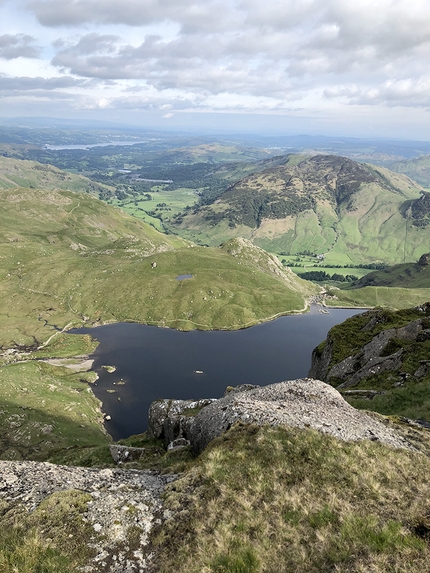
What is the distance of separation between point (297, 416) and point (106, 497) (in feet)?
55.6

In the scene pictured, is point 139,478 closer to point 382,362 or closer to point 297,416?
point 297,416

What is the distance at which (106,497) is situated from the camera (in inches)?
863

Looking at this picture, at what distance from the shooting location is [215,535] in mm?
17812

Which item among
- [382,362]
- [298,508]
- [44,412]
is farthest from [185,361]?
[298,508]

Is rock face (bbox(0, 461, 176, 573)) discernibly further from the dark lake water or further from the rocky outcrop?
the dark lake water

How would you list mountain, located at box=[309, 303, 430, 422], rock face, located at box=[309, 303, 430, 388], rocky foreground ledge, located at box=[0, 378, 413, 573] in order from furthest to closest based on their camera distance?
rock face, located at box=[309, 303, 430, 388] < mountain, located at box=[309, 303, 430, 422] < rocky foreground ledge, located at box=[0, 378, 413, 573]

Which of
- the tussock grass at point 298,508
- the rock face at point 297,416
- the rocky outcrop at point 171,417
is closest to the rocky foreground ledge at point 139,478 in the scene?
the rock face at point 297,416

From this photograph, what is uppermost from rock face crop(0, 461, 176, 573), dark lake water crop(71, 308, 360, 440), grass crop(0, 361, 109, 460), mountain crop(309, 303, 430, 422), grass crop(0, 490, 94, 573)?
grass crop(0, 490, 94, 573)

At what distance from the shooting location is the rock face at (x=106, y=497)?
17.8m

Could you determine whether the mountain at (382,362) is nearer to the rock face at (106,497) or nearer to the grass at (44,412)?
the rock face at (106,497)

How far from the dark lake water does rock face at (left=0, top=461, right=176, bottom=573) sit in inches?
3224

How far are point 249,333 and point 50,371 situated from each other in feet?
326

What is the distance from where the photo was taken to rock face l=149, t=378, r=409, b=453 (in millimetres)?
27859

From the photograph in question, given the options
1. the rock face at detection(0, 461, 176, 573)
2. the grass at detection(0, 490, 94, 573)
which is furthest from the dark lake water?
the grass at detection(0, 490, 94, 573)
